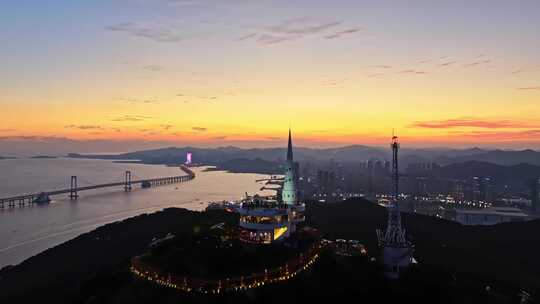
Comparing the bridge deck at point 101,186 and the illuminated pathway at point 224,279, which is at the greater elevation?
the illuminated pathway at point 224,279

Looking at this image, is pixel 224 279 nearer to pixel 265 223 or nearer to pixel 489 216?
pixel 265 223

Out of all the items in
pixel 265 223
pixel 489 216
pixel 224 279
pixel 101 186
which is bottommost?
pixel 489 216

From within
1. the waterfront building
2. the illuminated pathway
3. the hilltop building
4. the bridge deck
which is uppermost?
the hilltop building

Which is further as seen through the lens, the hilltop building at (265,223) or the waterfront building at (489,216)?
the waterfront building at (489,216)

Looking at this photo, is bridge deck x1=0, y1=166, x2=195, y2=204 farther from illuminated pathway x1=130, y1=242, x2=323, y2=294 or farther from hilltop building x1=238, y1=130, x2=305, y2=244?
illuminated pathway x1=130, y1=242, x2=323, y2=294

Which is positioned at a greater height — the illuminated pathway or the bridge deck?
the illuminated pathway

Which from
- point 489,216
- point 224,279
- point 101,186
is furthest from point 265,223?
point 101,186

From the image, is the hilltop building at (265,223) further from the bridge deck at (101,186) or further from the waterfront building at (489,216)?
the bridge deck at (101,186)

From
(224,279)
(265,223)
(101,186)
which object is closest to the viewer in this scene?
(224,279)

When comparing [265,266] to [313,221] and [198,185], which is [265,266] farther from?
[198,185]

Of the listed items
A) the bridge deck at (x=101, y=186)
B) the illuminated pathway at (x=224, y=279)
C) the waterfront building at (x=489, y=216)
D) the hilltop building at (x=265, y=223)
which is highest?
the hilltop building at (x=265, y=223)

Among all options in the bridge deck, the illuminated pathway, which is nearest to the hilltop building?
the illuminated pathway

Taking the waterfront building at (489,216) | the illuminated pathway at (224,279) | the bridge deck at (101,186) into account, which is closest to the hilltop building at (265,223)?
the illuminated pathway at (224,279)
